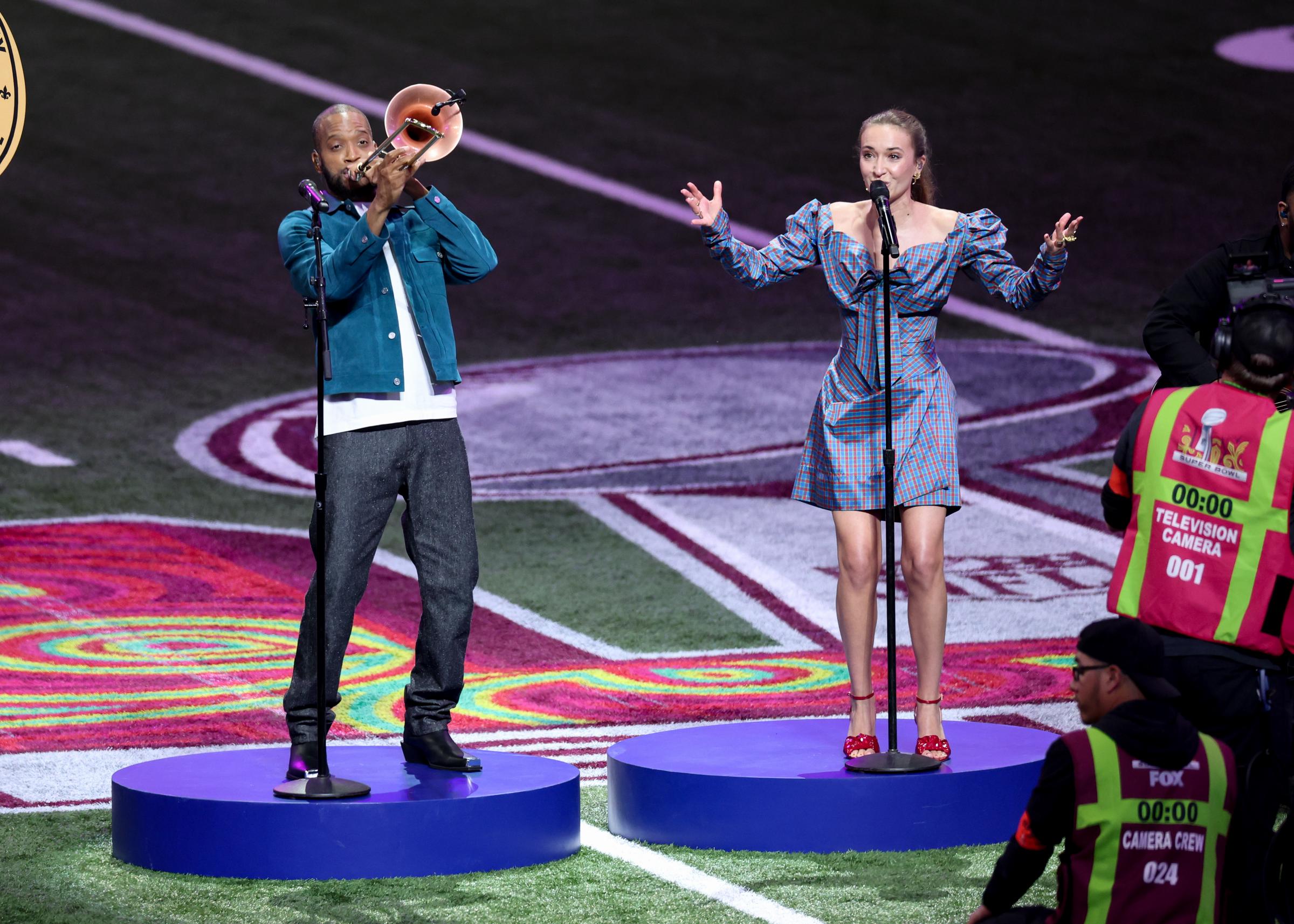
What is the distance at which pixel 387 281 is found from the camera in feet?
15.7

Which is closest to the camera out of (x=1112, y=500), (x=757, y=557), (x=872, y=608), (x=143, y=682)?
(x=1112, y=500)

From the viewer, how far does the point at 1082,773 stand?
3275 millimetres

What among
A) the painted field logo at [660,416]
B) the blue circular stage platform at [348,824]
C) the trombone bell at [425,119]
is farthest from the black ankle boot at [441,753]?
the painted field logo at [660,416]

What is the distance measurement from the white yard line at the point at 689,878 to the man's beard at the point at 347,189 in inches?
66.8

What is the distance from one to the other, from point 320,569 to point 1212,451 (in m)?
2.02

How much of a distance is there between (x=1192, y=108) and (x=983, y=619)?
9406 millimetres

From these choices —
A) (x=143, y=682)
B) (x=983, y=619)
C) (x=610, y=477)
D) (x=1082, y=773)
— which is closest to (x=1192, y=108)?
(x=610, y=477)

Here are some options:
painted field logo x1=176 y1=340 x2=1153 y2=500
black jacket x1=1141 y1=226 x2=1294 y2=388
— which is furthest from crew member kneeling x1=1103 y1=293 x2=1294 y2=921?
painted field logo x1=176 y1=340 x2=1153 y2=500

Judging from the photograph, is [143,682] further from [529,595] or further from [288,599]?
[529,595]

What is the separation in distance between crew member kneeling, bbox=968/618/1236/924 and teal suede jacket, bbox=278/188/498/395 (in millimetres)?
1925

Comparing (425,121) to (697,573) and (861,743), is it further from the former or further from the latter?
(697,573)

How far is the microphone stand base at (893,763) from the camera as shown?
4.96m

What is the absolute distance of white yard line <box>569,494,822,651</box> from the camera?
7.67m

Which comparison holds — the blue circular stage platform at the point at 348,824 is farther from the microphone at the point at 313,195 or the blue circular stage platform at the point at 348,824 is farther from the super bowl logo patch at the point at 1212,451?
the super bowl logo patch at the point at 1212,451
